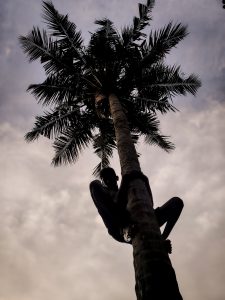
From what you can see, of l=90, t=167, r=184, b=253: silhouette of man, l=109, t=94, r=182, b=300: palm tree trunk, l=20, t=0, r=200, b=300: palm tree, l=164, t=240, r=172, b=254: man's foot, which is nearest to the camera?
l=109, t=94, r=182, b=300: palm tree trunk

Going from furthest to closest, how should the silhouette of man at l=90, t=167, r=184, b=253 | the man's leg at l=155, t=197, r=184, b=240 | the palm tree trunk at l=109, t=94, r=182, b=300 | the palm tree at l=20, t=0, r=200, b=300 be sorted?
the palm tree at l=20, t=0, r=200, b=300 → the man's leg at l=155, t=197, r=184, b=240 → the silhouette of man at l=90, t=167, r=184, b=253 → the palm tree trunk at l=109, t=94, r=182, b=300

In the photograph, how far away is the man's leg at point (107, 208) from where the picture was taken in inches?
169

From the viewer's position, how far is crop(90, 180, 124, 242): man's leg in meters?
4.30

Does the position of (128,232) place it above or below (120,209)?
below

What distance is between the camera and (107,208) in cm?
432

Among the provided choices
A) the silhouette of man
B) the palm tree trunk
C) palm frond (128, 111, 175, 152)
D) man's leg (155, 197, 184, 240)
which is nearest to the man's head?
the palm tree trunk

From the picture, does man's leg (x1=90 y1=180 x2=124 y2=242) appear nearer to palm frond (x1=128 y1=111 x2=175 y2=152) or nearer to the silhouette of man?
the silhouette of man

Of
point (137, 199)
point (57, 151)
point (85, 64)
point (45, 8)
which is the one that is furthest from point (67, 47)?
point (137, 199)

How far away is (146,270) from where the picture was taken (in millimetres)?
3215

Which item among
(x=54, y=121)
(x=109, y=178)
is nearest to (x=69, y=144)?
(x=54, y=121)

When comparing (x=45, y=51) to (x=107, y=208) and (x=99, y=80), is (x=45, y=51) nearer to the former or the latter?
(x=99, y=80)

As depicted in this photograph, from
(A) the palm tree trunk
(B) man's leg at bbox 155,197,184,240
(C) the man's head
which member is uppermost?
(C) the man's head

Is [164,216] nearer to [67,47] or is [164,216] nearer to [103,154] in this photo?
[103,154]

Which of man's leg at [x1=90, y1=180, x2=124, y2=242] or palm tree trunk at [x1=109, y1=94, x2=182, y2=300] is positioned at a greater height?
man's leg at [x1=90, y1=180, x2=124, y2=242]
